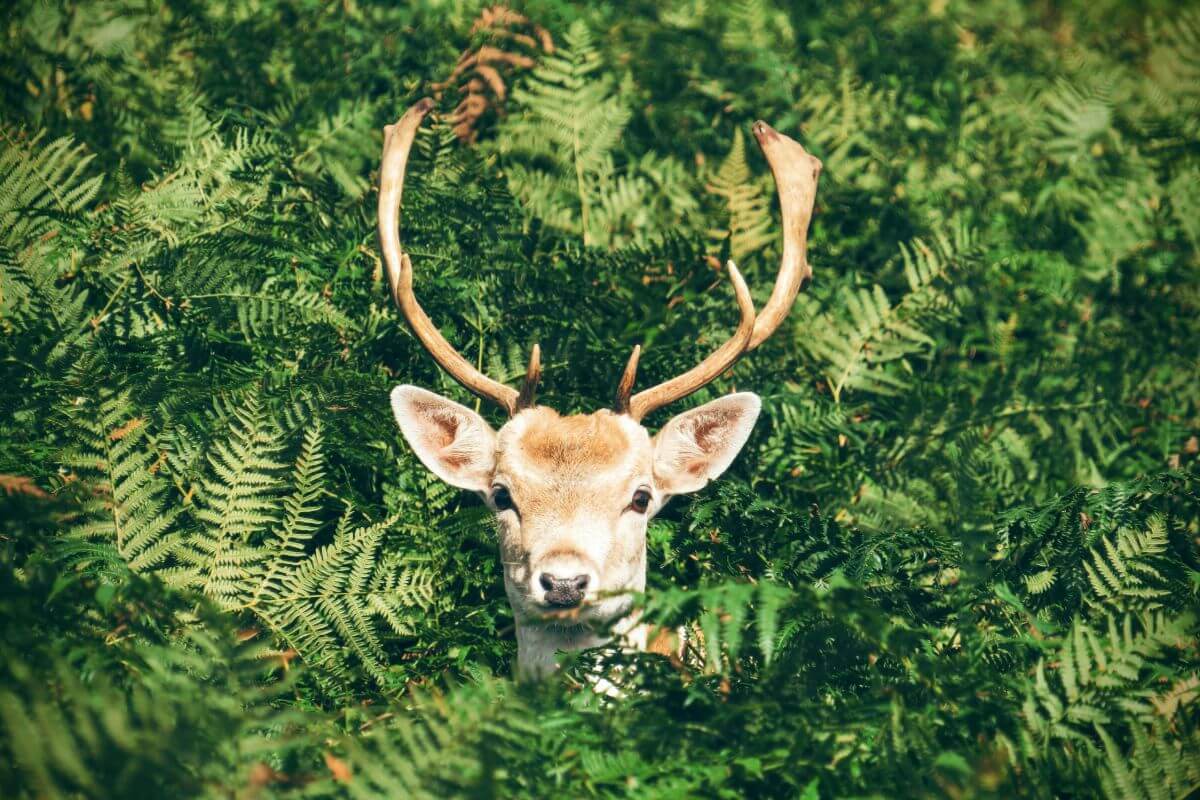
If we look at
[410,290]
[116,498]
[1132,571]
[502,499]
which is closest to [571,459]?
[502,499]

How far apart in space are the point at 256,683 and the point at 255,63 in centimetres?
471

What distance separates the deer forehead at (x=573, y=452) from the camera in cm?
486

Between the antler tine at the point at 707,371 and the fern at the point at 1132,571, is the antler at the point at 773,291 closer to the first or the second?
the antler tine at the point at 707,371

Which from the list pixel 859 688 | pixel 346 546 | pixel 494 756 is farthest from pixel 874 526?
pixel 494 756

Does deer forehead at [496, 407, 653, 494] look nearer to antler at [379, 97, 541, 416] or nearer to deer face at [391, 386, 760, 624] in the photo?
deer face at [391, 386, 760, 624]

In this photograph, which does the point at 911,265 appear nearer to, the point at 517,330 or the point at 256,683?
the point at 517,330

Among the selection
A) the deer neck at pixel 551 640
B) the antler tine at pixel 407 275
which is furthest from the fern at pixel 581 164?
the deer neck at pixel 551 640

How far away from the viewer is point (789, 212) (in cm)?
589

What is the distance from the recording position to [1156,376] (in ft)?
23.2

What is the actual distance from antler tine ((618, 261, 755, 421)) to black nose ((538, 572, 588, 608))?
0.97 metres

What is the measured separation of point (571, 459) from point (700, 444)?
67 centimetres

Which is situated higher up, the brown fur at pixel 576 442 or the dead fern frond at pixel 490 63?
the dead fern frond at pixel 490 63

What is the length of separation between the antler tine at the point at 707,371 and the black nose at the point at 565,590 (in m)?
0.97

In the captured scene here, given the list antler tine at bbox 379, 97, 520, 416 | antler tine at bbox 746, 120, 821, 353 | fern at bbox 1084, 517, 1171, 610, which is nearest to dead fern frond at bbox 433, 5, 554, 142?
antler tine at bbox 379, 97, 520, 416
